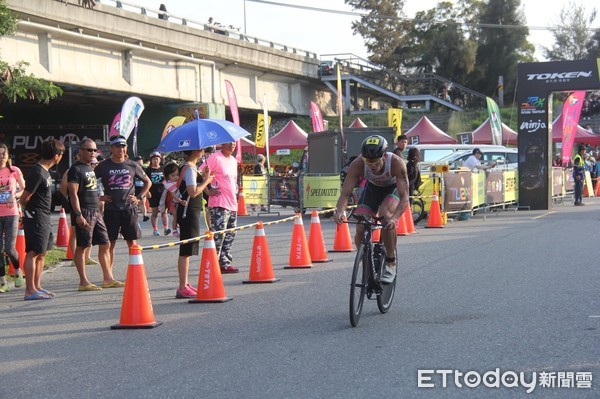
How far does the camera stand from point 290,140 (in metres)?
38.5

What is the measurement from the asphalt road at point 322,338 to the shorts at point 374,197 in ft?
3.46

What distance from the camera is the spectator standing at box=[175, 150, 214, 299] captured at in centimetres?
979

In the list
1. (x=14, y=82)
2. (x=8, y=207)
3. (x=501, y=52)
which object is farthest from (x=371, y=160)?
(x=501, y=52)

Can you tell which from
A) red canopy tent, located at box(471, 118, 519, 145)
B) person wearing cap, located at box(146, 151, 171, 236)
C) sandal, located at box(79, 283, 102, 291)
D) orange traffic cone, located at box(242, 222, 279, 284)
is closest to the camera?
sandal, located at box(79, 283, 102, 291)

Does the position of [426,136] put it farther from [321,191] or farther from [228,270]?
[228,270]

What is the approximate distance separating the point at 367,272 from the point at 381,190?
943 mm

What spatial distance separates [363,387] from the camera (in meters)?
5.52

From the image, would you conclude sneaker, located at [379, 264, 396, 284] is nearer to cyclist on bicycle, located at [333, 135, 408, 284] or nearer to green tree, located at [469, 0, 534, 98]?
cyclist on bicycle, located at [333, 135, 408, 284]

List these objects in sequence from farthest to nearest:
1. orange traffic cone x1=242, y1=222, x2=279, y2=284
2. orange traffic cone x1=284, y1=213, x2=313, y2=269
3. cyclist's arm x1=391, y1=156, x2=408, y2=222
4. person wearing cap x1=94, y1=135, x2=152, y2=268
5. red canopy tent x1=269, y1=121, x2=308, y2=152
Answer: red canopy tent x1=269, y1=121, x2=308, y2=152, orange traffic cone x1=284, y1=213, x2=313, y2=269, orange traffic cone x1=242, y1=222, x2=279, y2=284, person wearing cap x1=94, y1=135, x2=152, y2=268, cyclist's arm x1=391, y1=156, x2=408, y2=222

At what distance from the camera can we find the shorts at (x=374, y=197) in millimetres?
8273

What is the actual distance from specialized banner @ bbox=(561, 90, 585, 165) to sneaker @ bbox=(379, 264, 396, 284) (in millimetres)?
26418

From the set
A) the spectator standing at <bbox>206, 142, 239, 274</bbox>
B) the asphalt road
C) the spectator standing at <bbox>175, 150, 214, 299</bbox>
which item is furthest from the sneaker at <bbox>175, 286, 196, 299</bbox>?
the spectator standing at <bbox>206, 142, 239, 274</bbox>

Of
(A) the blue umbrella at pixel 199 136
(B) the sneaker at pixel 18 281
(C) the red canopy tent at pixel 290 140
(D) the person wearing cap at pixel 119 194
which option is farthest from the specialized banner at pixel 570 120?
(B) the sneaker at pixel 18 281

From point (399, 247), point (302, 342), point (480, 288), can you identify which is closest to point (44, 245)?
point (302, 342)
